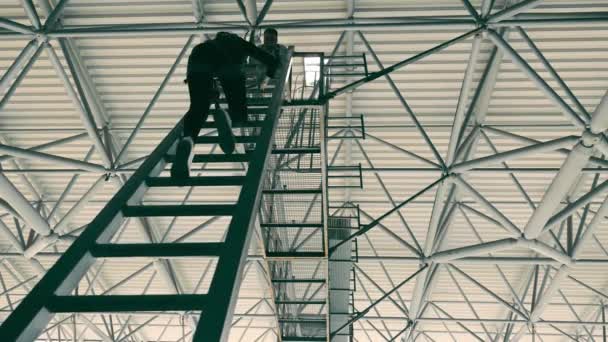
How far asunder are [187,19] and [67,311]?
10.7 metres

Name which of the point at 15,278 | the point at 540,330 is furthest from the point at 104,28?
the point at 540,330

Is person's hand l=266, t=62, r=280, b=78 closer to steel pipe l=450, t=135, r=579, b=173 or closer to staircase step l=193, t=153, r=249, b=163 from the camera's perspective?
staircase step l=193, t=153, r=249, b=163

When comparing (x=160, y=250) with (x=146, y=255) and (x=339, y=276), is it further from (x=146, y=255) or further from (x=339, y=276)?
(x=339, y=276)

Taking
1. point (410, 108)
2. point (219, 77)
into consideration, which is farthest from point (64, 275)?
point (410, 108)

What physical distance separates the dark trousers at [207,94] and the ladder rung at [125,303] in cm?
294

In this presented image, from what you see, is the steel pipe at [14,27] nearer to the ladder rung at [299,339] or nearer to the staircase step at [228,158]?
the staircase step at [228,158]

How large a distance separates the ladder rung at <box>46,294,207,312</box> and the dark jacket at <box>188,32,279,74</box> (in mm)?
3602

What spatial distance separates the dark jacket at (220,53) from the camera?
21.2ft

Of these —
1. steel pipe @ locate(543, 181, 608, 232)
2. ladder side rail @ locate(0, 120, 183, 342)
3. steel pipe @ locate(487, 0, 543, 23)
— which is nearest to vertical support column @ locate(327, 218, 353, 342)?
steel pipe @ locate(543, 181, 608, 232)

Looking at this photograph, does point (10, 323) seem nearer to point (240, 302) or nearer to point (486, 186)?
point (486, 186)

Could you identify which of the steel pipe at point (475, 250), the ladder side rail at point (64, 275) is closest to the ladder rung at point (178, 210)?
the ladder side rail at point (64, 275)

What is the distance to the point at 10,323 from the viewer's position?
3199mm

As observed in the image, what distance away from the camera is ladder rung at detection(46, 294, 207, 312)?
11.2 ft

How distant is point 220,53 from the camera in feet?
21.5
